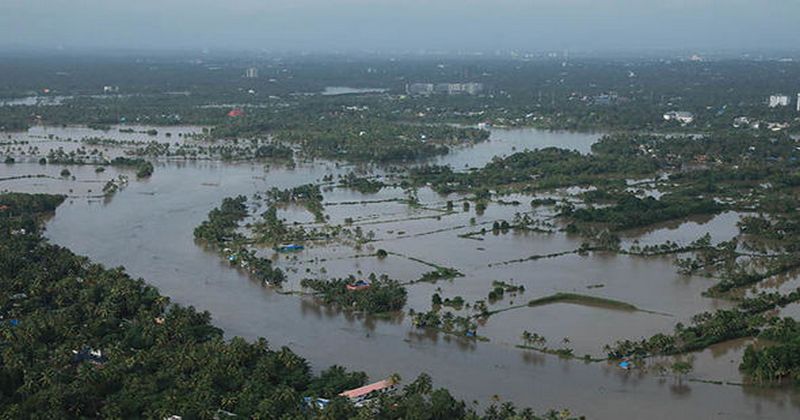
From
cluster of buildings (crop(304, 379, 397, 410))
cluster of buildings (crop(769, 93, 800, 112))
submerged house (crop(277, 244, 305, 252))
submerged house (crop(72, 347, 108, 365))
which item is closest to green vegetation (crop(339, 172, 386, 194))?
submerged house (crop(277, 244, 305, 252))

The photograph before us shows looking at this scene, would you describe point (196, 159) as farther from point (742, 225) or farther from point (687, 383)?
point (687, 383)

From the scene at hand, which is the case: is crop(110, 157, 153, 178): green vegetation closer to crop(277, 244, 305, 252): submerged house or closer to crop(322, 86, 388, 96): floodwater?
crop(277, 244, 305, 252): submerged house

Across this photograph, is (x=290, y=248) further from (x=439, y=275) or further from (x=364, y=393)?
(x=364, y=393)

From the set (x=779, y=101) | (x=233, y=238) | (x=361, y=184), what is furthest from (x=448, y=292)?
(x=779, y=101)

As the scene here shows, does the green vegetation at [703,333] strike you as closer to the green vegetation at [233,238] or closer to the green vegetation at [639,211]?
the green vegetation at [639,211]

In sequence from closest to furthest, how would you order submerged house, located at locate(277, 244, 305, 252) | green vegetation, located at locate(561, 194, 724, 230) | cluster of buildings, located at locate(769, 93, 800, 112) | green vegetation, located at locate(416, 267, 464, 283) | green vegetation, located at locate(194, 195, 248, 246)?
green vegetation, located at locate(416, 267, 464, 283), submerged house, located at locate(277, 244, 305, 252), green vegetation, located at locate(194, 195, 248, 246), green vegetation, located at locate(561, 194, 724, 230), cluster of buildings, located at locate(769, 93, 800, 112)

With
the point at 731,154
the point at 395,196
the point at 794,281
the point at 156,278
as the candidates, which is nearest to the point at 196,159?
the point at 395,196

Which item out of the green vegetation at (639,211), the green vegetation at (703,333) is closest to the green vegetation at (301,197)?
the green vegetation at (639,211)
